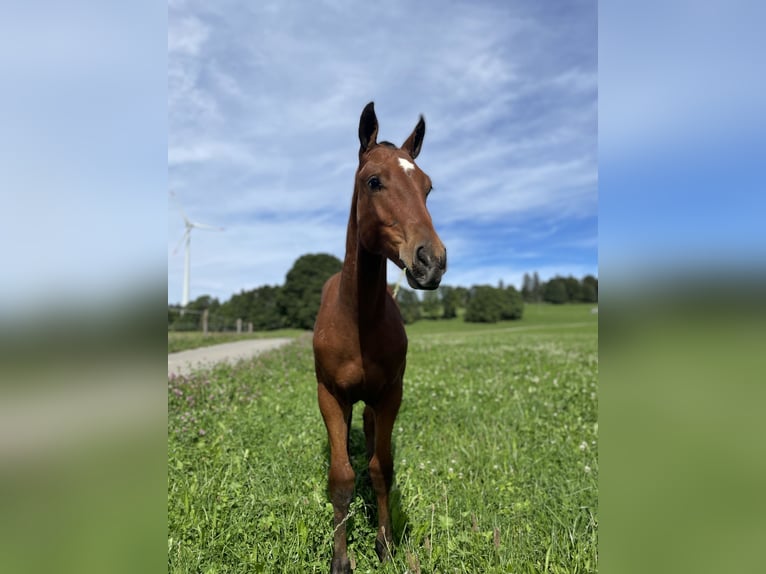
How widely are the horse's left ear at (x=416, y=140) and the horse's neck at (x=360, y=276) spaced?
0.61 metres

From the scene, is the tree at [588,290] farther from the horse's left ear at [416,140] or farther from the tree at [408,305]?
the horse's left ear at [416,140]

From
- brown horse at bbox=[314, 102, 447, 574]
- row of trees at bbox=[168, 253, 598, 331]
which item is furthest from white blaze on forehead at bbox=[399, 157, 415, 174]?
row of trees at bbox=[168, 253, 598, 331]

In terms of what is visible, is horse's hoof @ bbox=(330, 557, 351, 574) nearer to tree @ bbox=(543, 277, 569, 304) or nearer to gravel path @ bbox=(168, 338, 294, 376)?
gravel path @ bbox=(168, 338, 294, 376)

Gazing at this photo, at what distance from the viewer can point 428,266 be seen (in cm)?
230

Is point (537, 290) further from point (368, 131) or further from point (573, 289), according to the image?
point (368, 131)

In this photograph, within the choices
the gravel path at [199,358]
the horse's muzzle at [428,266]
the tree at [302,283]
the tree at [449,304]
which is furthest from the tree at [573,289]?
the horse's muzzle at [428,266]

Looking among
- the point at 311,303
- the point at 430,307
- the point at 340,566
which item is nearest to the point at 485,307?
the point at 430,307

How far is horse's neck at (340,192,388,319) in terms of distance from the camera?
318 cm

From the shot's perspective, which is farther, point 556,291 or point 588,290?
point 556,291

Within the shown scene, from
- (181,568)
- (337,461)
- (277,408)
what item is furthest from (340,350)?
(277,408)

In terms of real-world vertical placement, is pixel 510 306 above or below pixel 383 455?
above

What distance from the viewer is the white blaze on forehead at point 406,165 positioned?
276 cm

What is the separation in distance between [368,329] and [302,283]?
49.4 m

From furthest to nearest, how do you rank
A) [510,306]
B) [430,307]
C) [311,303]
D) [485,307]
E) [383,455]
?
[430,307] < [510,306] < [485,307] < [311,303] < [383,455]
